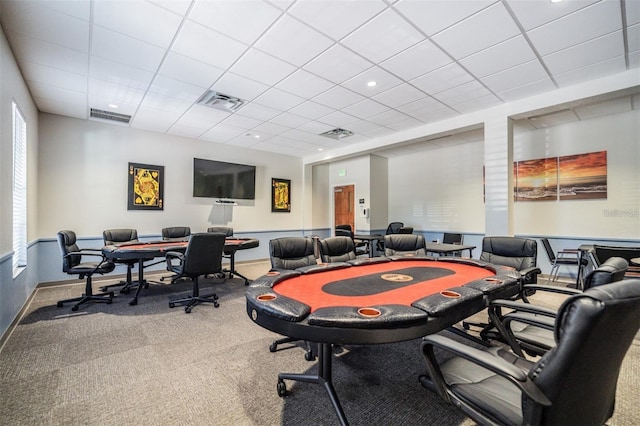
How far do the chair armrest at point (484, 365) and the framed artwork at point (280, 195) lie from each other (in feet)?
22.4

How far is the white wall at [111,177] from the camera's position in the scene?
5.01 m

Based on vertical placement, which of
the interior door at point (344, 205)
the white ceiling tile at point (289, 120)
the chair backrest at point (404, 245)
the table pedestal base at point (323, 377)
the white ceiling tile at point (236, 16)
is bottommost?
the table pedestal base at point (323, 377)

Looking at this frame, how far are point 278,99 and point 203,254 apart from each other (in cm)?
247

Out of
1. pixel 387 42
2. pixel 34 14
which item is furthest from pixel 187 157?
pixel 387 42

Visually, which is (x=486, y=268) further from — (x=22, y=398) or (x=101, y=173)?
(x=101, y=173)

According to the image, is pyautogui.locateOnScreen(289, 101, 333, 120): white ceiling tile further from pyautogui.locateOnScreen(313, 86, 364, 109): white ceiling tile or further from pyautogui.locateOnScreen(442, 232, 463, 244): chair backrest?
pyautogui.locateOnScreen(442, 232, 463, 244): chair backrest

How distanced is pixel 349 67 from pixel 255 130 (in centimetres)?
298

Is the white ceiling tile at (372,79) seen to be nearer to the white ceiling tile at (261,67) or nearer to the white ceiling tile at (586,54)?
the white ceiling tile at (261,67)

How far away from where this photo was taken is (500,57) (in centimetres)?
324

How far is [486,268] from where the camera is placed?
273 cm

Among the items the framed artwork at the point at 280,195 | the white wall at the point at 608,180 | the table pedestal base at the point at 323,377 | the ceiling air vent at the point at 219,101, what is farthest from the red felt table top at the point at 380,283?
the framed artwork at the point at 280,195

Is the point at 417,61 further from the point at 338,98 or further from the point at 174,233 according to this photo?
the point at 174,233

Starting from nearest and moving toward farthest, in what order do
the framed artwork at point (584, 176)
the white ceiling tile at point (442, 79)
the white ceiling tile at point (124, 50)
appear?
the white ceiling tile at point (124, 50) < the white ceiling tile at point (442, 79) < the framed artwork at point (584, 176)

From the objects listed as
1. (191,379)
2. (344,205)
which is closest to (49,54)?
(191,379)
